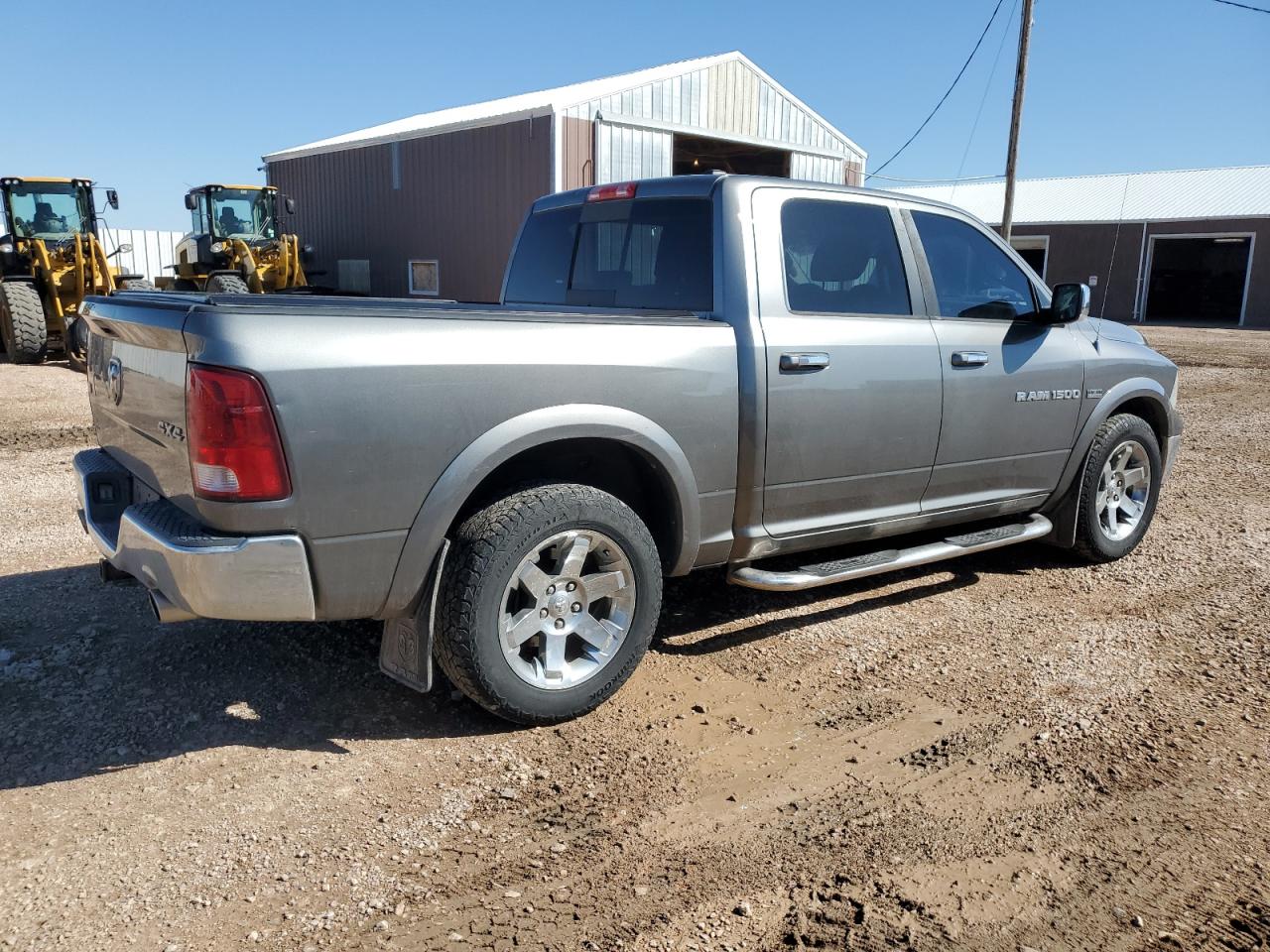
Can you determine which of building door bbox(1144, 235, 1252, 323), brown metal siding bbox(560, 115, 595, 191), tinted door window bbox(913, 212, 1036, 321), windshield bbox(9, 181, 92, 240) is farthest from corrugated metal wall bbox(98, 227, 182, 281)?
building door bbox(1144, 235, 1252, 323)

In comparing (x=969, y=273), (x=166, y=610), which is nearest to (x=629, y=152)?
(x=969, y=273)

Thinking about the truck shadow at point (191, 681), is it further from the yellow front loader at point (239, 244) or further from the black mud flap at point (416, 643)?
the yellow front loader at point (239, 244)

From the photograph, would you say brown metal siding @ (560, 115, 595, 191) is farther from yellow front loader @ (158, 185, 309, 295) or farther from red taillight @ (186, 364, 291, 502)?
red taillight @ (186, 364, 291, 502)

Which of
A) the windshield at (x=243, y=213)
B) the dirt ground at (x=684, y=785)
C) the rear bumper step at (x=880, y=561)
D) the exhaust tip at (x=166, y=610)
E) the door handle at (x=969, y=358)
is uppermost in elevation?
the windshield at (x=243, y=213)

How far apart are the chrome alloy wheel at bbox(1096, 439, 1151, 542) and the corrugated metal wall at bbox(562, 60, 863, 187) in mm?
11792

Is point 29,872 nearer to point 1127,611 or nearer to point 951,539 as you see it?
point 951,539

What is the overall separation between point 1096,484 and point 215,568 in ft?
14.7

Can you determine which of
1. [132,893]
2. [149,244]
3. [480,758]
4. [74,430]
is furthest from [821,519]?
[149,244]

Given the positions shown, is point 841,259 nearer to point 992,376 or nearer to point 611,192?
point 992,376

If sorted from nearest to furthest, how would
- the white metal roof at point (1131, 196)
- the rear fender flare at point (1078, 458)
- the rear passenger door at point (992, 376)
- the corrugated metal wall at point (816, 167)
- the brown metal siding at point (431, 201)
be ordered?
1. the rear passenger door at point (992, 376)
2. the rear fender flare at point (1078, 458)
3. the brown metal siding at point (431, 201)
4. the corrugated metal wall at point (816, 167)
5. the white metal roof at point (1131, 196)

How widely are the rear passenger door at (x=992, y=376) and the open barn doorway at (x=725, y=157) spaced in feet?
44.0

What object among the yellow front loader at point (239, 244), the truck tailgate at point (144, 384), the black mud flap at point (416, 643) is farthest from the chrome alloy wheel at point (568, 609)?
the yellow front loader at point (239, 244)

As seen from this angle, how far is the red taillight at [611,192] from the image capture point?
4461 mm

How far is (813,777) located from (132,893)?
2006 millimetres
